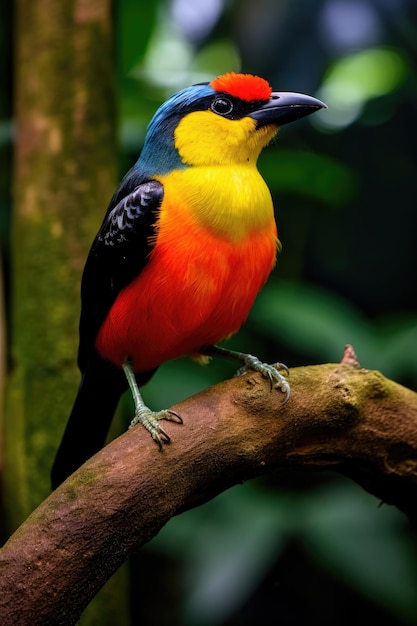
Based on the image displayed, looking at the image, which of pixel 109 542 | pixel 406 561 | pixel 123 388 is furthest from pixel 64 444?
pixel 406 561

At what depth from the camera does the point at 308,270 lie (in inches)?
213

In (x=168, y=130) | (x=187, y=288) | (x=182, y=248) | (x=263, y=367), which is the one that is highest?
(x=168, y=130)

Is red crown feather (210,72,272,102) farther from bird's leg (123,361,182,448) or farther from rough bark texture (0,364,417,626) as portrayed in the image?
bird's leg (123,361,182,448)

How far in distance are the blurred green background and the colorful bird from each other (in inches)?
45.8

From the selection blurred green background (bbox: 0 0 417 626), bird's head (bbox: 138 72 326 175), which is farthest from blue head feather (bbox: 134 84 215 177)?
blurred green background (bbox: 0 0 417 626)

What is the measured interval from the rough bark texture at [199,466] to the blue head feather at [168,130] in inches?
32.6

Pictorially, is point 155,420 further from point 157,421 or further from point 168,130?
point 168,130

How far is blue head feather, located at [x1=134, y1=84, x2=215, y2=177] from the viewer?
293cm

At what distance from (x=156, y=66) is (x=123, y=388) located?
3107mm

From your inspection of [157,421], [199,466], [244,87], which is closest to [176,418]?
[157,421]

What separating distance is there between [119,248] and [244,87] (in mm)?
742

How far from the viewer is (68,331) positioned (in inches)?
144

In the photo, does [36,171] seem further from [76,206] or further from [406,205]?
[406,205]

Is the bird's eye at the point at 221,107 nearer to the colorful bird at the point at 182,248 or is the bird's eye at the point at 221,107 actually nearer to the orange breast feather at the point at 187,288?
the colorful bird at the point at 182,248
